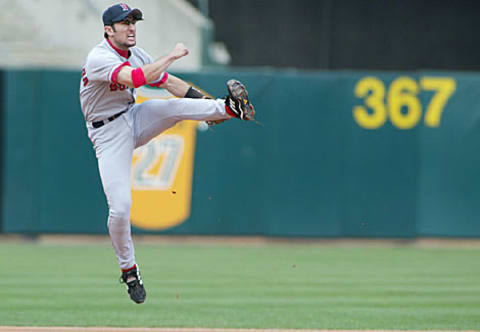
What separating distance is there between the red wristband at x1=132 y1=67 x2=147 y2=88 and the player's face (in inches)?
18.8

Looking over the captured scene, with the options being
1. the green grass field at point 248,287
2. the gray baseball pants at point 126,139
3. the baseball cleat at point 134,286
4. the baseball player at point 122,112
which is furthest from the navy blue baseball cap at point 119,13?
the green grass field at point 248,287

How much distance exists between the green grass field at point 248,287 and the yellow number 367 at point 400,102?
1.80 meters

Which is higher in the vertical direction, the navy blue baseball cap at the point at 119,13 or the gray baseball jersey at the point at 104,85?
the navy blue baseball cap at the point at 119,13

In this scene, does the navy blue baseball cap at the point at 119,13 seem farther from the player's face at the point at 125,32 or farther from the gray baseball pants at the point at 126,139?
the gray baseball pants at the point at 126,139

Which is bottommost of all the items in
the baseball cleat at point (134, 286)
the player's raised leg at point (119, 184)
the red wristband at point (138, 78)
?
the baseball cleat at point (134, 286)

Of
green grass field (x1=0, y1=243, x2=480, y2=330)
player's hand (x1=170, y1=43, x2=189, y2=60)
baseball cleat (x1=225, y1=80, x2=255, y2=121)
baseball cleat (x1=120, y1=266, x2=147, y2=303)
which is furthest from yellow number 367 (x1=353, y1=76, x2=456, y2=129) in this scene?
player's hand (x1=170, y1=43, x2=189, y2=60)

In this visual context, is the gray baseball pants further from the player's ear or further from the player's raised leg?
the player's ear

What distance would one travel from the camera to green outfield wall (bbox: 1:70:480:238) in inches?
488

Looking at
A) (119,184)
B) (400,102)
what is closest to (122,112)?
(119,184)

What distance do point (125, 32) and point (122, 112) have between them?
608 millimetres

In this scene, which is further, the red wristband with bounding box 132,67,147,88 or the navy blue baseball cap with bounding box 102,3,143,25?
the navy blue baseball cap with bounding box 102,3,143,25

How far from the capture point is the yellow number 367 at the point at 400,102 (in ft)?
41.1

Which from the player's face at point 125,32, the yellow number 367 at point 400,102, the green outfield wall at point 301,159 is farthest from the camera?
the yellow number 367 at point 400,102

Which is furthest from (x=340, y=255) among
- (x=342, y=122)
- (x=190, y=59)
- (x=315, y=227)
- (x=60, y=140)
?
(x=190, y=59)
